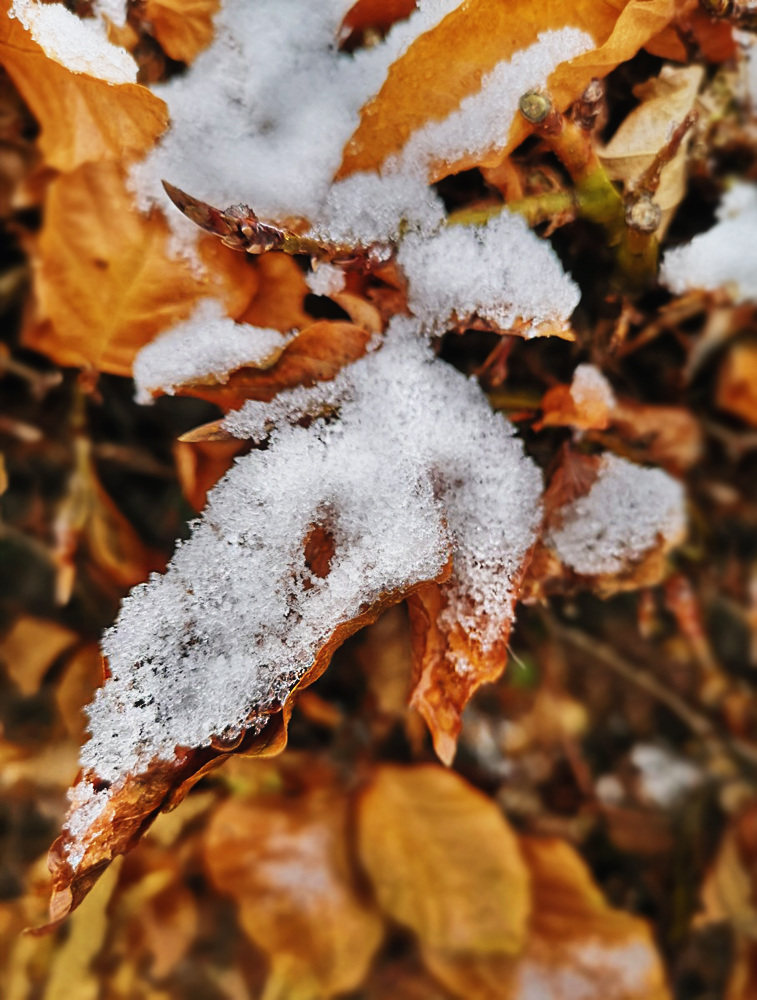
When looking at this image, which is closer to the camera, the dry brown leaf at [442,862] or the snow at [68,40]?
the snow at [68,40]

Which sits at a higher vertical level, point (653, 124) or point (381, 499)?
point (653, 124)

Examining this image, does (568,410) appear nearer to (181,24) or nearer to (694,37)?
(694,37)

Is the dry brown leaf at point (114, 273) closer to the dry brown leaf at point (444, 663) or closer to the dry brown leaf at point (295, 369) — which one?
the dry brown leaf at point (295, 369)

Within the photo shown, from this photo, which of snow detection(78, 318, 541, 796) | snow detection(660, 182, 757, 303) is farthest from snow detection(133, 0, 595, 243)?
snow detection(660, 182, 757, 303)

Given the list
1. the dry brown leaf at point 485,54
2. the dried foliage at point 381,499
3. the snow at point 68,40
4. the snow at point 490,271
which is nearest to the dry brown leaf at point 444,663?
the dried foliage at point 381,499

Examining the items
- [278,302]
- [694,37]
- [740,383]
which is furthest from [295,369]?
[740,383]

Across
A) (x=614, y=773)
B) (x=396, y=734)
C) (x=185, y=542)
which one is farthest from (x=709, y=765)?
(x=185, y=542)
